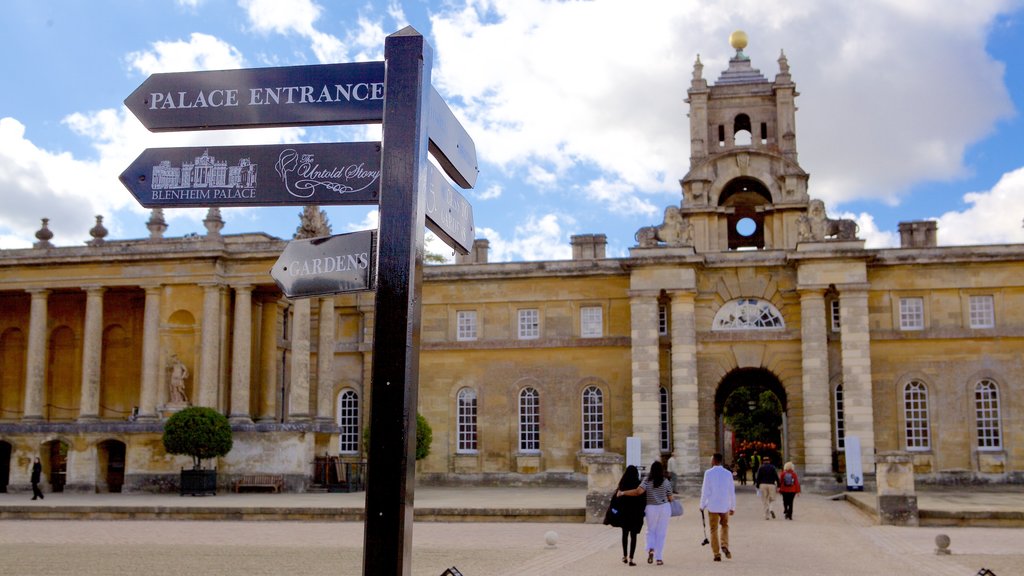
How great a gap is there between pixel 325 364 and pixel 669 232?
1346cm

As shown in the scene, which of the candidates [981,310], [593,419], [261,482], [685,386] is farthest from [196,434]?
[981,310]

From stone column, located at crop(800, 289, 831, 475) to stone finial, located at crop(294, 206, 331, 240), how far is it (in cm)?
1680

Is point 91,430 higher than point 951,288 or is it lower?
lower

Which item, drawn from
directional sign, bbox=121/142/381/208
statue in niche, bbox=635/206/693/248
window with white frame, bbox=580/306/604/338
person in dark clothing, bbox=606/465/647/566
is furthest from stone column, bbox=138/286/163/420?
directional sign, bbox=121/142/381/208

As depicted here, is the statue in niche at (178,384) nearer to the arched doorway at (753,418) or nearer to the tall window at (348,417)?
the tall window at (348,417)

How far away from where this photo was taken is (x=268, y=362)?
1540 inches

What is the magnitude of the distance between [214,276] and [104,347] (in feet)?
Answer: 21.0

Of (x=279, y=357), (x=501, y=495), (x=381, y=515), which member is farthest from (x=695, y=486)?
(x=381, y=515)

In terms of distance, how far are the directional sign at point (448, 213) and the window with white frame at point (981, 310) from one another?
35682 millimetres

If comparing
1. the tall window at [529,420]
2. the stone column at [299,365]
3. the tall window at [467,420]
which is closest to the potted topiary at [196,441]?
the stone column at [299,365]

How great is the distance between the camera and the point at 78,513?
25.8 meters

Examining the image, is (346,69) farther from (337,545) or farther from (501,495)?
(501,495)

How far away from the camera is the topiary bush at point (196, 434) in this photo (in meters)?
33.4

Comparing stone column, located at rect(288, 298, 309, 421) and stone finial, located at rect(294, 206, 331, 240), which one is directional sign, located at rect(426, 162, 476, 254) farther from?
stone column, located at rect(288, 298, 309, 421)
